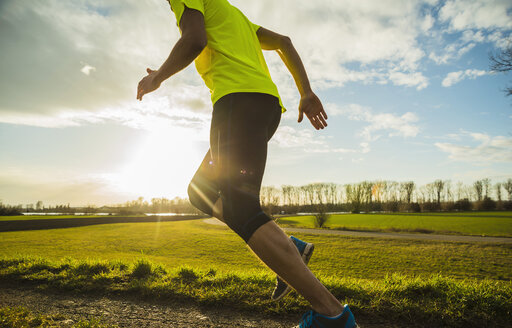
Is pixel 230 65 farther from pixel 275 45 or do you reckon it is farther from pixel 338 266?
pixel 338 266

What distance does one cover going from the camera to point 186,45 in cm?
146

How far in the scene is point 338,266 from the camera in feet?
42.4

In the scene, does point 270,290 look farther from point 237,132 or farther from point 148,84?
point 148,84

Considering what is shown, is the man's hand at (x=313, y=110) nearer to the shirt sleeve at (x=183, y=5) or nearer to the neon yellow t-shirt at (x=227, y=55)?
the neon yellow t-shirt at (x=227, y=55)

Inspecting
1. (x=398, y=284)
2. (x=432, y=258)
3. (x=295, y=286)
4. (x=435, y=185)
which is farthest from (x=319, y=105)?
(x=435, y=185)

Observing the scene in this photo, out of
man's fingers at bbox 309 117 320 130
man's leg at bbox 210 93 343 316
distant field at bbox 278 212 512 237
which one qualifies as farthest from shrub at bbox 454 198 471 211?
man's leg at bbox 210 93 343 316

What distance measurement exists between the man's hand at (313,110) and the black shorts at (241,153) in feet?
1.72

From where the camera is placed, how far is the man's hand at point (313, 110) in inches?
77.8

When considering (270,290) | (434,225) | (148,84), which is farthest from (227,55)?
(434,225)

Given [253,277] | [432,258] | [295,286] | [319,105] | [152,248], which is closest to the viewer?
[295,286]

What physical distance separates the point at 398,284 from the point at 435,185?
399ft

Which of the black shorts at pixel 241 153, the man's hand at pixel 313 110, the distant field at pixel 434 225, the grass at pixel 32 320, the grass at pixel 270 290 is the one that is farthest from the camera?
the distant field at pixel 434 225

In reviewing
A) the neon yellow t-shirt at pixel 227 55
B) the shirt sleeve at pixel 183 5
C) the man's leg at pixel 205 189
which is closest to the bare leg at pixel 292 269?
the man's leg at pixel 205 189

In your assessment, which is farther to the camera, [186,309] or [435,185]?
[435,185]
